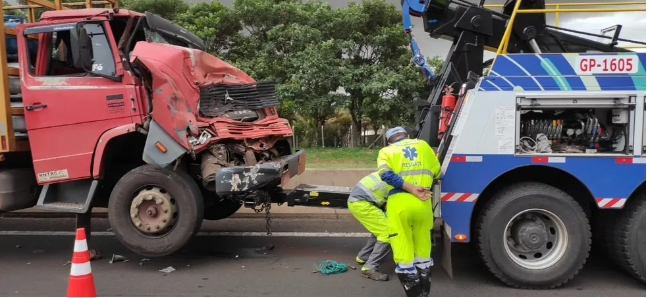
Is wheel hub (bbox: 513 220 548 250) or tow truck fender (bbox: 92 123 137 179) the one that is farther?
tow truck fender (bbox: 92 123 137 179)

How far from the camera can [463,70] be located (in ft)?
17.0

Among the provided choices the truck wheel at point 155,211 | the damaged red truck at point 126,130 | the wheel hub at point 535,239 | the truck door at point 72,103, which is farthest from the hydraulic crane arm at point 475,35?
the truck door at point 72,103

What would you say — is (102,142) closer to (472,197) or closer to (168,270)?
(168,270)

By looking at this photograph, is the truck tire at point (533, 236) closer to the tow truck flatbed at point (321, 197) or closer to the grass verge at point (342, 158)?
the tow truck flatbed at point (321, 197)

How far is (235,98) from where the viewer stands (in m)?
5.08

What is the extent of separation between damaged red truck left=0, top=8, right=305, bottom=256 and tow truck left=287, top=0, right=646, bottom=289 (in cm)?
193

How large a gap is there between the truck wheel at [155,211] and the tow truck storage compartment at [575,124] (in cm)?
326

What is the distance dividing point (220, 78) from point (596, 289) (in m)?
4.39

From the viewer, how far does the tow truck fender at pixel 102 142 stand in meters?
4.52

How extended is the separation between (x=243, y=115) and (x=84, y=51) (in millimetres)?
1722

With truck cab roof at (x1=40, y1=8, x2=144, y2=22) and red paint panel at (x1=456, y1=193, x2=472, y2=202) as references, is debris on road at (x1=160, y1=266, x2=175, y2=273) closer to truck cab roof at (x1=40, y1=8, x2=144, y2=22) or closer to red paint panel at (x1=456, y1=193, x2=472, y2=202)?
truck cab roof at (x1=40, y1=8, x2=144, y2=22)

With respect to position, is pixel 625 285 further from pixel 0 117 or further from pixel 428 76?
pixel 0 117

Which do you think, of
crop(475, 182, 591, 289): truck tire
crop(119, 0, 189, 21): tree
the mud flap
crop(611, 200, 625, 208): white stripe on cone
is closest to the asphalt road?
crop(475, 182, 591, 289): truck tire

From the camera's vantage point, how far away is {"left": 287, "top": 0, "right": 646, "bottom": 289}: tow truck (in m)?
3.92
